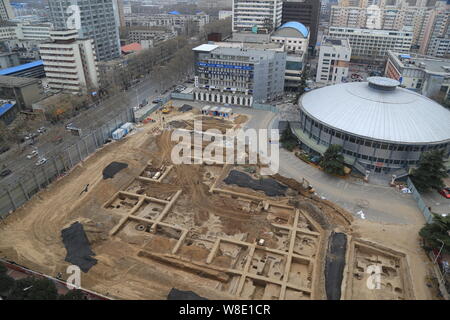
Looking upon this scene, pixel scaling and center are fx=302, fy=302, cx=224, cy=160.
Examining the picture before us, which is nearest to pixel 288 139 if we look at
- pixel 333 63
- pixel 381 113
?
Answer: pixel 381 113

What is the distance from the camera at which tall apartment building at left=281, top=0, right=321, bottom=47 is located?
130 metres

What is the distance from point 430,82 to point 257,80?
159 ft

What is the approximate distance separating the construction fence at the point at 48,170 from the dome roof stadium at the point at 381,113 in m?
42.4

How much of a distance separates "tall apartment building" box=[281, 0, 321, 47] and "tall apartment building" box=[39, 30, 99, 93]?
287 ft

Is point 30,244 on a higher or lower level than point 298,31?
lower

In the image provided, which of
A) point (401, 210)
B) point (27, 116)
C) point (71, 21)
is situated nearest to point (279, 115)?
point (401, 210)

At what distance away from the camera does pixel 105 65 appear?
9300 centimetres

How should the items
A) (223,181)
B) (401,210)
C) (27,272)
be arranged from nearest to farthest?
1. (27,272)
2. (401,210)
3. (223,181)

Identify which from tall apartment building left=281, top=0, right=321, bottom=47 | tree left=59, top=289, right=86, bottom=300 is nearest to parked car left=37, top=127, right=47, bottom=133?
Result: tree left=59, top=289, right=86, bottom=300

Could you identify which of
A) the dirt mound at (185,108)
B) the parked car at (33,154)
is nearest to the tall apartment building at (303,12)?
the dirt mound at (185,108)

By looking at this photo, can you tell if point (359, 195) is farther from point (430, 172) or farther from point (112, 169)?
point (112, 169)

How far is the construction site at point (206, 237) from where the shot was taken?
3394cm

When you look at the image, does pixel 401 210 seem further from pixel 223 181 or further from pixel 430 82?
pixel 430 82
